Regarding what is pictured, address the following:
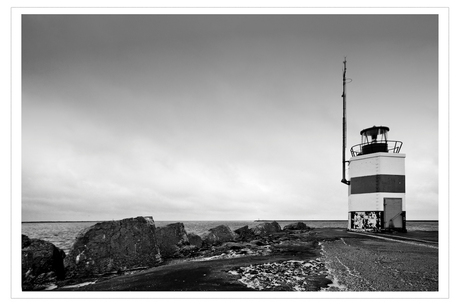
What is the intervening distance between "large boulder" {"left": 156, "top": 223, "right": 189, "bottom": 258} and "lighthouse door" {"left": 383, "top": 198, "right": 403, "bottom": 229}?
30.1 ft

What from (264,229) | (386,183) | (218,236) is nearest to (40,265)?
(218,236)

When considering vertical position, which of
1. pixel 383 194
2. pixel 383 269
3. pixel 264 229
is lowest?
pixel 264 229

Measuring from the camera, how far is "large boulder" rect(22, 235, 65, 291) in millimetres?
6465

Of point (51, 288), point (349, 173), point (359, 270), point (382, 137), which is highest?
point (382, 137)

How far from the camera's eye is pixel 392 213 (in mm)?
14125

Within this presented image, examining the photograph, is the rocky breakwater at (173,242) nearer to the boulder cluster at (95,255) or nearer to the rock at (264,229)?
the boulder cluster at (95,255)

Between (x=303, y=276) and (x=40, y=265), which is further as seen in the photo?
(x=40, y=265)

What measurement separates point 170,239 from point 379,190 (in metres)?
9.69

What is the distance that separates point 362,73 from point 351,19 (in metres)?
4.37

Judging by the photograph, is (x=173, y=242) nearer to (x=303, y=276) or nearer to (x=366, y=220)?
(x=303, y=276)
